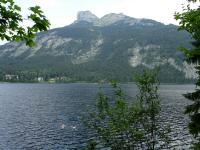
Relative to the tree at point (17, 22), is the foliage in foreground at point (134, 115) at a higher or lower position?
lower

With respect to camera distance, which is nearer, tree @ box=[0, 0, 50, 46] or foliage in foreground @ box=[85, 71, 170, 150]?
tree @ box=[0, 0, 50, 46]

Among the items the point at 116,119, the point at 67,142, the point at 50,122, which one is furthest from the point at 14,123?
the point at 116,119

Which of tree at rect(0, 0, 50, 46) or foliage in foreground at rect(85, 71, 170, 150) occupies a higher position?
tree at rect(0, 0, 50, 46)

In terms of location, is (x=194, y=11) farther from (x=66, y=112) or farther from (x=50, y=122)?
(x=66, y=112)

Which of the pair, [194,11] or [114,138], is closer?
[194,11]

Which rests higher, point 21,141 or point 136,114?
point 136,114

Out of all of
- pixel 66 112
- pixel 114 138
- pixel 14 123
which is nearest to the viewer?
pixel 114 138

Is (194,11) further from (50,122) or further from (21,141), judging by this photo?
(50,122)

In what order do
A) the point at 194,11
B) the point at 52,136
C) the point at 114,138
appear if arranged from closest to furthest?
the point at 194,11 → the point at 114,138 → the point at 52,136

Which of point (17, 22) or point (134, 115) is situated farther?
point (134, 115)

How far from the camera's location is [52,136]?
83250mm

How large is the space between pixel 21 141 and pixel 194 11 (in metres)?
66.9

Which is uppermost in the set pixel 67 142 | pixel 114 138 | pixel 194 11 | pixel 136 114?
pixel 194 11

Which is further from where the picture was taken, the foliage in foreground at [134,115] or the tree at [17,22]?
the foliage in foreground at [134,115]
